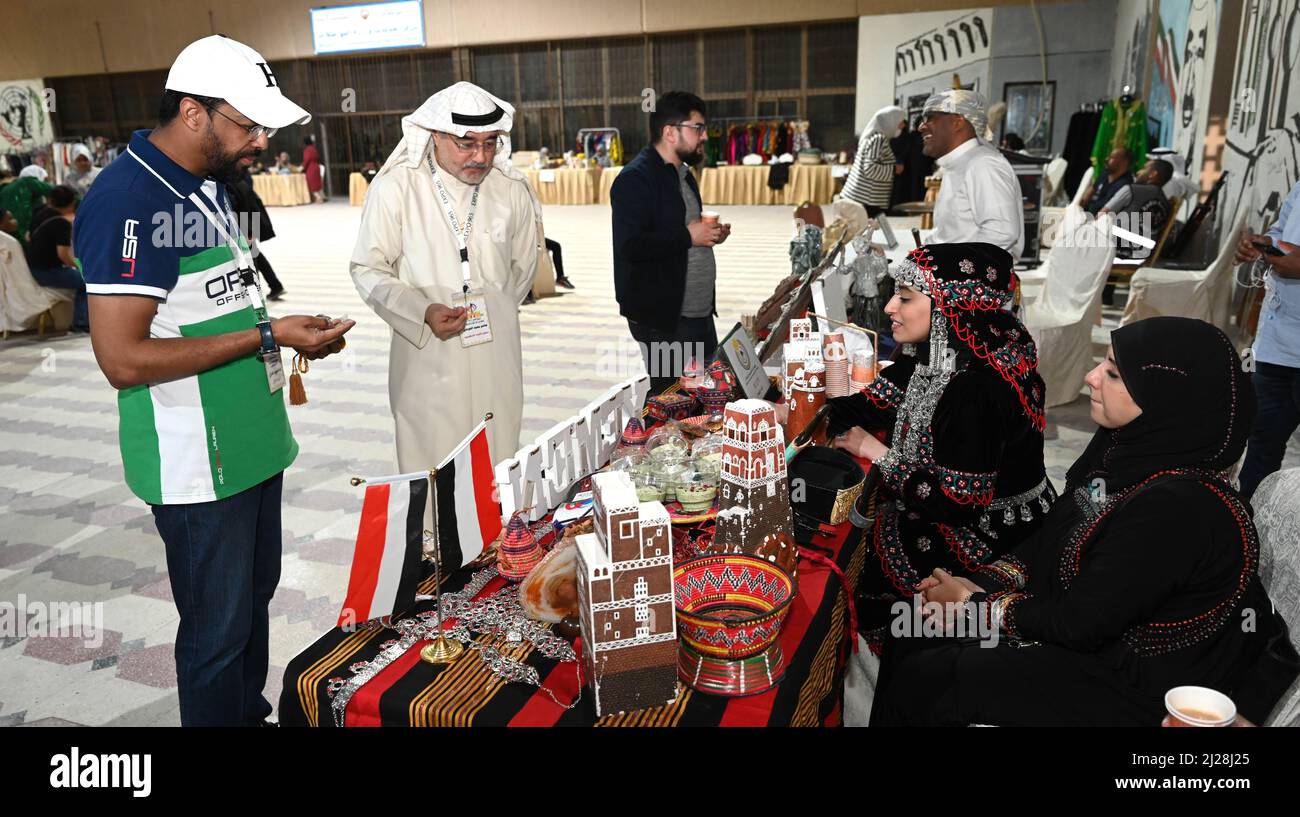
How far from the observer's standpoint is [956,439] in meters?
2.06

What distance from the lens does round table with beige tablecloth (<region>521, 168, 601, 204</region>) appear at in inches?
680

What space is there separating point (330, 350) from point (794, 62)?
1728cm

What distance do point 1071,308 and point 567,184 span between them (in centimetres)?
1373

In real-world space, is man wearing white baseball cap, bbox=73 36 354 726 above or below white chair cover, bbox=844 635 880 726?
above

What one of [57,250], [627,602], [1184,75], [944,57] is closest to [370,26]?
[944,57]

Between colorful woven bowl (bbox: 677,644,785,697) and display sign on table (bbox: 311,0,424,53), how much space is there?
20.6 metres

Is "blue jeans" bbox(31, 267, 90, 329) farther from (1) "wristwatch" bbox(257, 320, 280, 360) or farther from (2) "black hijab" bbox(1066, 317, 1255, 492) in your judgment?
(2) "black hijab" bbox(1066, 317, 1255, 492)

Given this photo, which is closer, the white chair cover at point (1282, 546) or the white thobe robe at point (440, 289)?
the white chair cover at point (1282, 546)

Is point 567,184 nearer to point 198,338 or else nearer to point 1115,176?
point 1115,176

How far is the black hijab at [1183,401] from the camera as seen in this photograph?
1604mm

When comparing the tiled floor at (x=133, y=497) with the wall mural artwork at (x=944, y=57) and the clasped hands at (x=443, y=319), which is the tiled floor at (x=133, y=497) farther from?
the wall mural artwork at (x=944, y=57)

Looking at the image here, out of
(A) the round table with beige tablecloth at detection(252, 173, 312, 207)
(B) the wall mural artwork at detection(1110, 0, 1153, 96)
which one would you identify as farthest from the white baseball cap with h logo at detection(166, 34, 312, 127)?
(A) the round table with beige tablecloth at detection(252, 173, 312, 207)

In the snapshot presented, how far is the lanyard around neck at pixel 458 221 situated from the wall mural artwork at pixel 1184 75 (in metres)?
7.12

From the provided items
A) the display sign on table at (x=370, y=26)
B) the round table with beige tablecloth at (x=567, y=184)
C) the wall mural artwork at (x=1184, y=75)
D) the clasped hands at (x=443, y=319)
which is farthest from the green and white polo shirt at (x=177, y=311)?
the display sign on table at (x=370, y=26)
